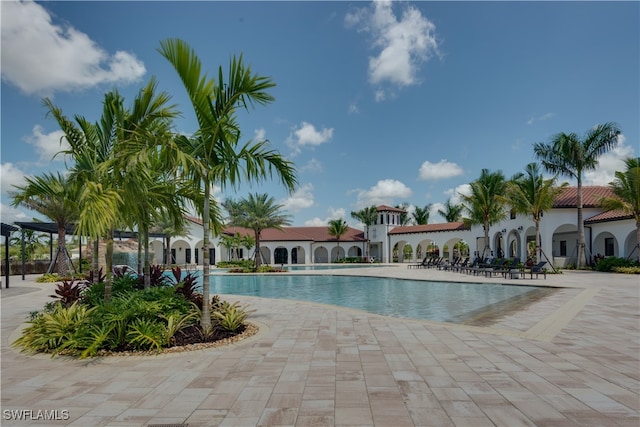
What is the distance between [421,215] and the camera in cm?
5369

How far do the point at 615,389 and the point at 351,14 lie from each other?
39.9 ft

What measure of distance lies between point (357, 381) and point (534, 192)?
79.2 ft

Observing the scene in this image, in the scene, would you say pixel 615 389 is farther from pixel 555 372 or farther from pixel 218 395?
pixel 218 395

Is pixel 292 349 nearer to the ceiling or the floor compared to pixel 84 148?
nearer to the floor

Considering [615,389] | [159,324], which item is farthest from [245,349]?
[615,389]

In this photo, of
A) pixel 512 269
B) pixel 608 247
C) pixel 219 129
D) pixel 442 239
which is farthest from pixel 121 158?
pixel 442 239

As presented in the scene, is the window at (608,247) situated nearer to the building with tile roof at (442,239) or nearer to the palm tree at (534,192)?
the building with tile roof at (442,239)

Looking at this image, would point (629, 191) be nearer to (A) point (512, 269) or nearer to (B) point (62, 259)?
(A) point (512, 269)

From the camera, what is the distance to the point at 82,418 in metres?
3.40

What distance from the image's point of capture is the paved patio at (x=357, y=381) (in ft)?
11.2

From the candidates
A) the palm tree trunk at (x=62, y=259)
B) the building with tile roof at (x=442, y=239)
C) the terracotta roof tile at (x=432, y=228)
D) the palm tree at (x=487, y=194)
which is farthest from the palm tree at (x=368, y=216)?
the palm tree trunk at (x=62, y=259)

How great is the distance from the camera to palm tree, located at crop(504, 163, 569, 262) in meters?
23.6

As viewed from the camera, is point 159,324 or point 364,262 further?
point 364,262

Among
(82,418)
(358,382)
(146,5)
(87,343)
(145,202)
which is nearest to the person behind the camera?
(82,418)
